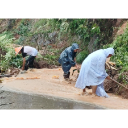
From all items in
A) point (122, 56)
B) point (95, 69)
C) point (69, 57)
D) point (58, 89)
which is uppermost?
point (122, 56)

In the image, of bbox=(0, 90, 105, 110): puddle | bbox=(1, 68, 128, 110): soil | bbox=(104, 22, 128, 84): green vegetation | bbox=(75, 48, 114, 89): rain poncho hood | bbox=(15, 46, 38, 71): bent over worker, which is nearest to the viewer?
bbox=(0, 90, 105, 110): puddle

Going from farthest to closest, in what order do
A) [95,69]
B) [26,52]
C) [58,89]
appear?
[26,52], [58,89], [95,69]

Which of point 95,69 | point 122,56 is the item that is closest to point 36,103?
point 95,69

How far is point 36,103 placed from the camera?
6438mm

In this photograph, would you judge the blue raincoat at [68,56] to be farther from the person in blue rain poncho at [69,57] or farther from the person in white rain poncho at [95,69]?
the person in white rain poncho at [95,69]

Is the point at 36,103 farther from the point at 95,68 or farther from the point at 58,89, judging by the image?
the point at 58,89

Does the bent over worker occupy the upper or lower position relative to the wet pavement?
upper

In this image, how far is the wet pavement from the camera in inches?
236

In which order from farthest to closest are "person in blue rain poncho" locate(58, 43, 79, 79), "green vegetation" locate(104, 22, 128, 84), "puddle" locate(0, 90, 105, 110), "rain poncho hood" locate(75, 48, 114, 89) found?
"person in blue rain poncho" locate(58, 43, 79, 79) → "green vegetation" locate(104, 22, 128, 84) → "rain poncho hood" locate(75, 48, 114, 89) → "puddle" locate(0, 90, 105, 110)

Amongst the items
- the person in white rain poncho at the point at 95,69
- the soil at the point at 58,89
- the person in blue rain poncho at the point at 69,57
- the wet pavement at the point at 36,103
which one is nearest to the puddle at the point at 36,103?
the wet pavement at the point at 36,103

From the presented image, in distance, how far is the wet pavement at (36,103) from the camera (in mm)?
→ 5988

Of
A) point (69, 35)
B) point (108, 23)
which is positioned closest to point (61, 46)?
point (69, 35)

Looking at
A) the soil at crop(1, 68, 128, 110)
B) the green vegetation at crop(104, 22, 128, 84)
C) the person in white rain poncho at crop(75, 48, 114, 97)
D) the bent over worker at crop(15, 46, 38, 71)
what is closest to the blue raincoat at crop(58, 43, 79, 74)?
the soil at crop(1, 68, 128, 110)

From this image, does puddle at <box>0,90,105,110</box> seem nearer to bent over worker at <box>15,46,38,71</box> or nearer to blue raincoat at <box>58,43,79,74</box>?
blue raincoat at <box>58,43,79,74</box>
